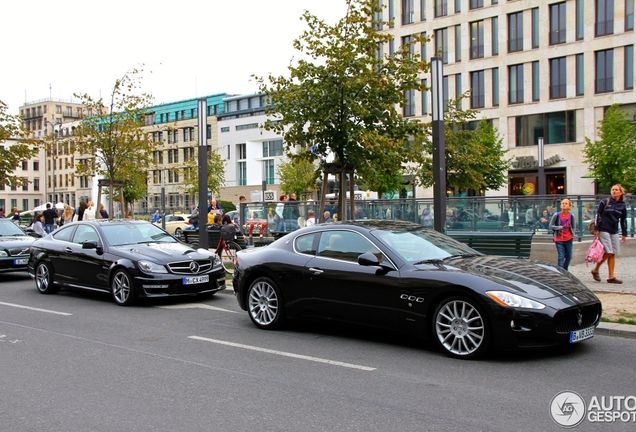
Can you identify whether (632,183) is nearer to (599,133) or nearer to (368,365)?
(599,133)

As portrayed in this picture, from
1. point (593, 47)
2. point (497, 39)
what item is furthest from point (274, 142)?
point (593, 47)

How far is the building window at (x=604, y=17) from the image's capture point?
4528 cm

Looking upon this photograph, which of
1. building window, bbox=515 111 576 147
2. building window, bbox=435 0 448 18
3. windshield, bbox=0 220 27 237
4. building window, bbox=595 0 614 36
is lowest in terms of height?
windshield, bbox=0 220 27 237

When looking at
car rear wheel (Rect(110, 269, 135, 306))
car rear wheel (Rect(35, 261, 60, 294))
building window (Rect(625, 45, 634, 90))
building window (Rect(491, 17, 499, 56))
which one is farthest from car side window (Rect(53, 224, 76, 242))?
building window (Rect(491, 17, 499, 56))

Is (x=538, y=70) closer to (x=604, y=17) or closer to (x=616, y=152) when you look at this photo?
(x=604, y=17)

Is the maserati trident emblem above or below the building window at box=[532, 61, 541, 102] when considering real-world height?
below

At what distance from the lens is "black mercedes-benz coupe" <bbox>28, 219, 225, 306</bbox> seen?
11.9 meters

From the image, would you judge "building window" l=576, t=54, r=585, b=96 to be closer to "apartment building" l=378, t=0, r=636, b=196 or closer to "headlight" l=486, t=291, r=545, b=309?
"apartment building" l=378, t=0, r=636, b=196

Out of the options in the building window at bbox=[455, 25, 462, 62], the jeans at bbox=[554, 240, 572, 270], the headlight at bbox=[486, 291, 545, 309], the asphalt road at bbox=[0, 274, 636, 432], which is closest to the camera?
the asphalt road at bbox=[0, 274, 636, 432]

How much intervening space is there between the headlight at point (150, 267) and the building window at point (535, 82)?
4239cm

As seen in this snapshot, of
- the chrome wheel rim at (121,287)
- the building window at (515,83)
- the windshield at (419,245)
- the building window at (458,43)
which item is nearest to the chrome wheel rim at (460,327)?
the windshield at (419,245)

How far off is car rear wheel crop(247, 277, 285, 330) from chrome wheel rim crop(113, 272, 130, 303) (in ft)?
10.8

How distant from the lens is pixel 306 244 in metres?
9.14

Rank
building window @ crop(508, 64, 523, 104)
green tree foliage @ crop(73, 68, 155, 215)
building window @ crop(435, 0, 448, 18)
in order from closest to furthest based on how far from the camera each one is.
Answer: green tree foliage @ crop(73, 68, 155, 215) → building window @ crop(508, 64, 523, 104) → building window @ crop(435, 0, 448, 18)
